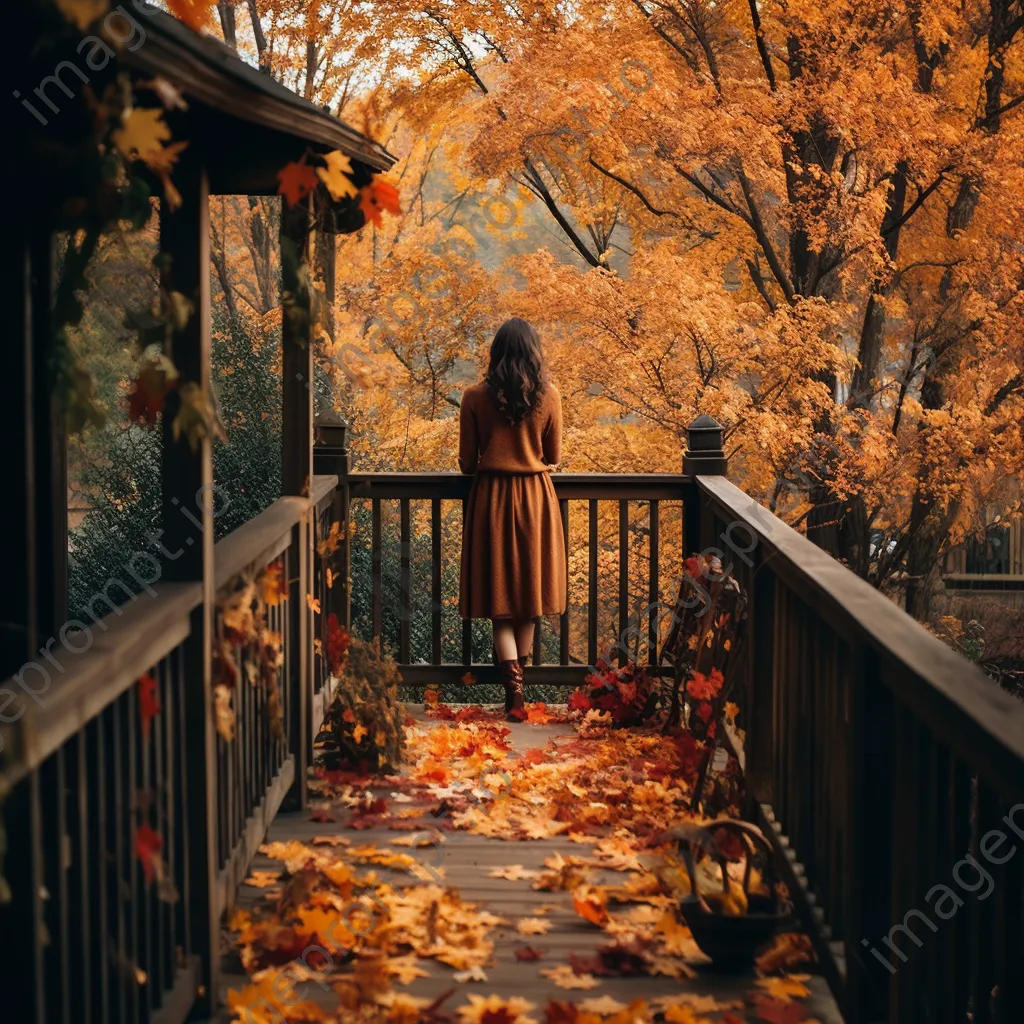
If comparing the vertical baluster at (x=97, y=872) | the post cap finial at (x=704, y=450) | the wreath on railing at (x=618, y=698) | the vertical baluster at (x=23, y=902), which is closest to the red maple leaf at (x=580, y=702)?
the wreath on railing at (x=618, y=698)

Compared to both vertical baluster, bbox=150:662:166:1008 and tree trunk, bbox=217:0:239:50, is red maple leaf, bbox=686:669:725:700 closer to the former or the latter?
vertical baluster, bbox=150:662:166:1008

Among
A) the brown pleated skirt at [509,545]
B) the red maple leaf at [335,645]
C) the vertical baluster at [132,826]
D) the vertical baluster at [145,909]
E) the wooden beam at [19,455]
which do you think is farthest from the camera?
the brown pleated skirt at [509,545]

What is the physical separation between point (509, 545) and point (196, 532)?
126 inches

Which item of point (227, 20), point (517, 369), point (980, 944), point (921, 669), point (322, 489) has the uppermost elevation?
point (227, 20)

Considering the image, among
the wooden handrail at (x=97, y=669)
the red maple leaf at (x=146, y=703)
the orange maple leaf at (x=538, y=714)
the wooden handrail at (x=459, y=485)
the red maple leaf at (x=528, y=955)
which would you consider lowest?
the orange maple leaf at (x=538, y=714)

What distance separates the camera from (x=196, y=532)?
315cm

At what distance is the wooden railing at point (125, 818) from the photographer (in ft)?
6.62

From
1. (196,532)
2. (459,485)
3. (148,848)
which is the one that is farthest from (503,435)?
(148,848)

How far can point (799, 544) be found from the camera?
156 inches

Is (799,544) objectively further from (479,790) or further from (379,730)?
(379,730)

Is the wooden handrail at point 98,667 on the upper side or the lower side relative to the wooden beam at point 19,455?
lower

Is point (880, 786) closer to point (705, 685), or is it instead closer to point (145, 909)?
point (145, 909)

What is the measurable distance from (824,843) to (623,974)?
2.02ft

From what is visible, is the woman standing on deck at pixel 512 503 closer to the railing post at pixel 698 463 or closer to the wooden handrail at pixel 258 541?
the railing post at pixel 698 463
